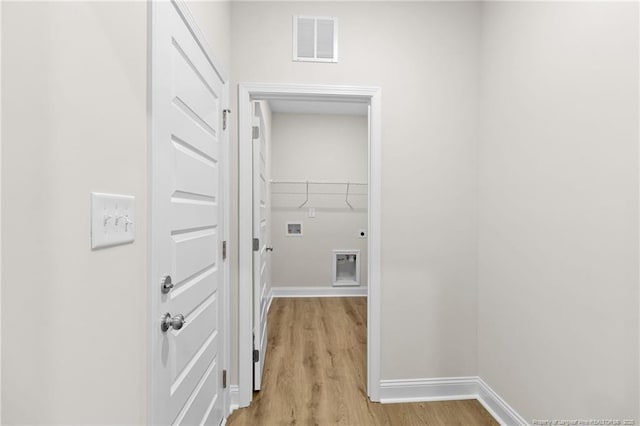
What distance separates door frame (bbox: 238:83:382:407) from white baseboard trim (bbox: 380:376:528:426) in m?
0.09

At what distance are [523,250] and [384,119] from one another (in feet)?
3.67

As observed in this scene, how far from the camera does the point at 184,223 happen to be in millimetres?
1299

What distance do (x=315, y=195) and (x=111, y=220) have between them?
400 centimetres

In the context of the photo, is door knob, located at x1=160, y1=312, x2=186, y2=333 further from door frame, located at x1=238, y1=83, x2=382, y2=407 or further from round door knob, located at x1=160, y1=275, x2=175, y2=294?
door frame, located at x1=238, y1=83, x2=382, y2=407

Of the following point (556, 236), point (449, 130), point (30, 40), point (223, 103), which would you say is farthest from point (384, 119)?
→ point (30, 40)

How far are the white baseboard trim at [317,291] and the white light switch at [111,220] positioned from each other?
3.97 m

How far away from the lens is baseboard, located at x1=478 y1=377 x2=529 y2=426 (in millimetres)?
1856

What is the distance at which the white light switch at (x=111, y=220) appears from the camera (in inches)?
29.8

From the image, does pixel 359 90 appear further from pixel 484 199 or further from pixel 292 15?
pixel 484 199

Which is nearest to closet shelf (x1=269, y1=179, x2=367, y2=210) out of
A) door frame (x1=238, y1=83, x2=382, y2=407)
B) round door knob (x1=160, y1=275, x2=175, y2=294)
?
door frame (x1=238, y1=83, x2=382, y2=407)

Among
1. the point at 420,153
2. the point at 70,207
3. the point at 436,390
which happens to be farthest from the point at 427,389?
the point at 70,207

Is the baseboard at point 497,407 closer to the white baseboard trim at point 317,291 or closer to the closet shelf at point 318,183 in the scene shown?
the white baseboard trim at point 317,291

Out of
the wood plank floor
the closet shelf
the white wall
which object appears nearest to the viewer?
the white wall

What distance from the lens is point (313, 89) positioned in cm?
212
